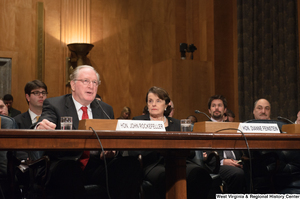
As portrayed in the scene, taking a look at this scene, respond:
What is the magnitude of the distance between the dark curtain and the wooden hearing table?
410cm

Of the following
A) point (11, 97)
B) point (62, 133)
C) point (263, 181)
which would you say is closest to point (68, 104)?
point (62, 133)

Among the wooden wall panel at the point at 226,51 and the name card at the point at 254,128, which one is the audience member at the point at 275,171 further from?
the wooden wall panel at the point at 226,51

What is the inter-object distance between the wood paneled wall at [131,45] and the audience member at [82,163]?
363 centimetres

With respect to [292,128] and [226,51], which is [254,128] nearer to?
[292,128]

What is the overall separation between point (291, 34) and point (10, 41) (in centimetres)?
471

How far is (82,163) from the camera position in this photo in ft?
8.80

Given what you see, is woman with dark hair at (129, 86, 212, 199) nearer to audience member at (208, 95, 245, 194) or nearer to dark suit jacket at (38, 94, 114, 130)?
audience member at (208, 95, 245, 194)

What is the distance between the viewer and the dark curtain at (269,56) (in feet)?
20.1

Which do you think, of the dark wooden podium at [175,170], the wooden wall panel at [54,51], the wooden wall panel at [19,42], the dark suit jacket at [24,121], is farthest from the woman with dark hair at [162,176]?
the wooden wall panel at [19,42]

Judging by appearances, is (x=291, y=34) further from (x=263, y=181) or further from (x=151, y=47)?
(x=263, y=181)

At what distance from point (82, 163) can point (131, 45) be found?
4830mm

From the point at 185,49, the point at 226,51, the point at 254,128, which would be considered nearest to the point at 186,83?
the point at 185,49

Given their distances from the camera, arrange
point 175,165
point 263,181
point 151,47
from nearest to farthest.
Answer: point 175,165, point 263,181, point 151,47

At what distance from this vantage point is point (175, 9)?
25.0 feet
